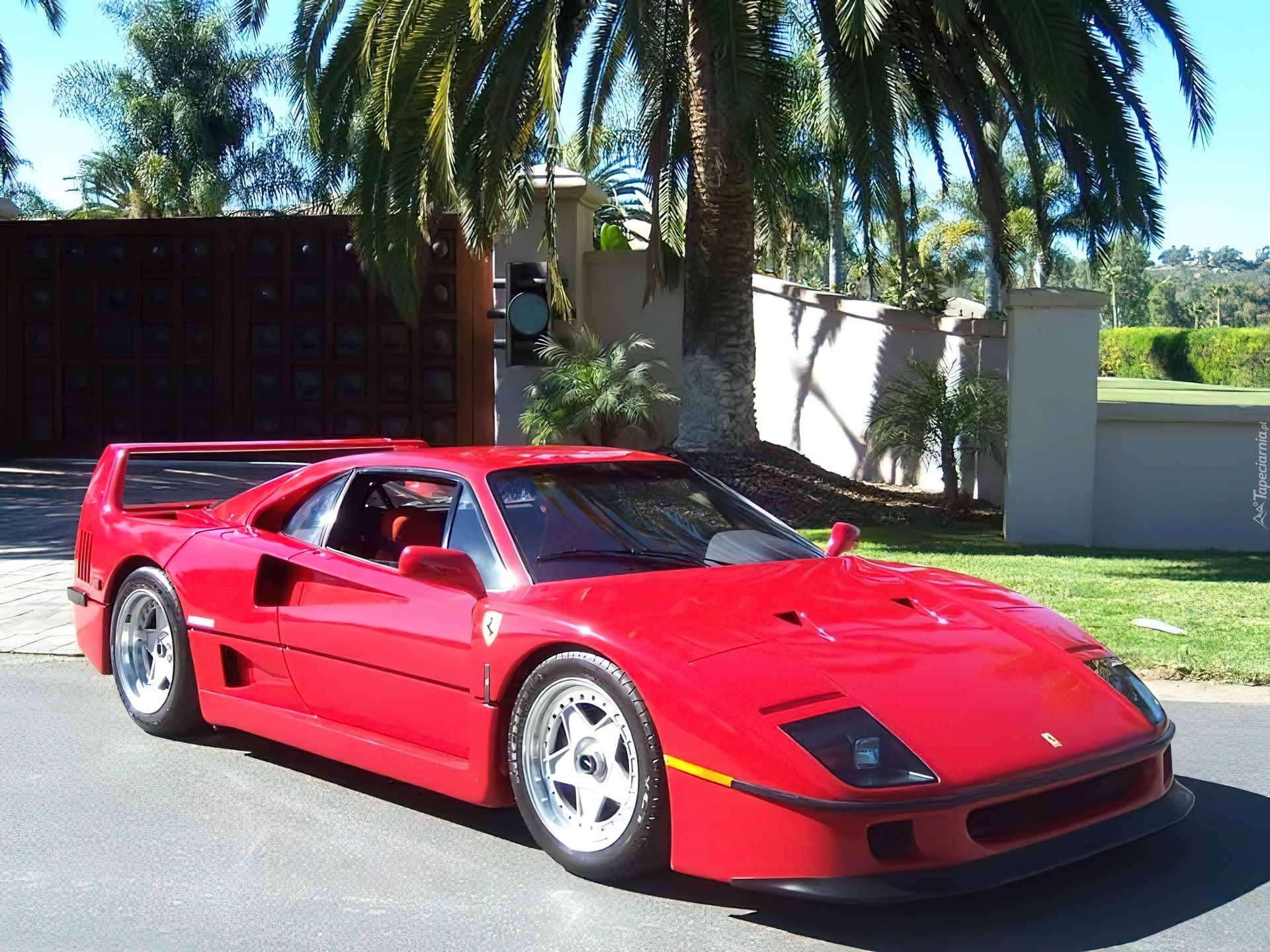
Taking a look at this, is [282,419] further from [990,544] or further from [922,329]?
[990,544]

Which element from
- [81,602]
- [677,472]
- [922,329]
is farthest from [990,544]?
[81,602]

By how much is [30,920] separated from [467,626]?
150 cm

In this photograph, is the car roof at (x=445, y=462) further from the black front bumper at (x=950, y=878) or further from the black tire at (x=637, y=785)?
the black front bumper at (x=950, y=878)

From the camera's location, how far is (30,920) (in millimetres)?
3670

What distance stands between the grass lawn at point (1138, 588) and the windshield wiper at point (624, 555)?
3.15m

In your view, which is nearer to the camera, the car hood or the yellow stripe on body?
the yellow stripe on body

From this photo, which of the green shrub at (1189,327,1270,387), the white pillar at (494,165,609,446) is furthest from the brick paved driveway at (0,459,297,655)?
the green shrub at (1189,327,1270,387)

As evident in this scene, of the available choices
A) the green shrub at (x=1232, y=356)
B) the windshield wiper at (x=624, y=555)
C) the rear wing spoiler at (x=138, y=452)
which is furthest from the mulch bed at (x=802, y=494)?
the green shrub at (x=1232, y=356)

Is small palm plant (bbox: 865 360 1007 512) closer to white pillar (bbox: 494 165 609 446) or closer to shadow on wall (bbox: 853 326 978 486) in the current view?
shadow on wall (bbox: 853 326 978 486)

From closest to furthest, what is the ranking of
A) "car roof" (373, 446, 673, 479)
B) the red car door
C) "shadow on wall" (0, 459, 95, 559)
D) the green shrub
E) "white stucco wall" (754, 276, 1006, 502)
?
the red car door → "car roof" (373, 446, 673, 479) → "shadow on wall" (0, 459, 95, 559) → "white stucco wall" (754, 276, 1006, 502) → the green shrub

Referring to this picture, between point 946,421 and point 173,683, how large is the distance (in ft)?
28.5

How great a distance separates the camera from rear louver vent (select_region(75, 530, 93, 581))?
→ 620 centimetres

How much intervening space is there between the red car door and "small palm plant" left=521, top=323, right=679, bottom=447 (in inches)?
384

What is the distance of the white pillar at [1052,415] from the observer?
36.1ft
